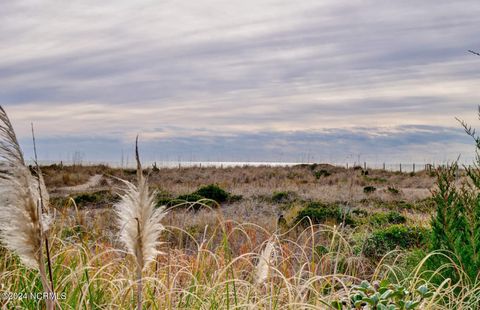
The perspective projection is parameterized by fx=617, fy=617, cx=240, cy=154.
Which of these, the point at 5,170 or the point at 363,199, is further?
the point at 363,199

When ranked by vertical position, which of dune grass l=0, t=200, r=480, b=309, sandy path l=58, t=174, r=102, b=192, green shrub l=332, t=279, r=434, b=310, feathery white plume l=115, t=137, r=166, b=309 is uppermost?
feathery white plume l=115, t=137, r=166, b=309

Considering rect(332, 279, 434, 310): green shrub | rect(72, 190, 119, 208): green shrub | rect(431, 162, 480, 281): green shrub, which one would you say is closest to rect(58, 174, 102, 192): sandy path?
rect(72, 190, 119, 208): green shrub

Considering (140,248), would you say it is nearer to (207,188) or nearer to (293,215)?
(293,215)

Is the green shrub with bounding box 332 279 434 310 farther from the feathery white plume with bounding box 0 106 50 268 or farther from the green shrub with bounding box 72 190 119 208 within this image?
the green shrub with bounding box 72 190 119 208

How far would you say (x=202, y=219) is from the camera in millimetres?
14992

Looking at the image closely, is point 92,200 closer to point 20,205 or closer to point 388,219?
point 388,219

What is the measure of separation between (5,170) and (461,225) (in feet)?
16.8

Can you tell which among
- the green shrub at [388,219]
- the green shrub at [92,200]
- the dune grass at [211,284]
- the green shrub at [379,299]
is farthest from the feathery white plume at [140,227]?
the green shrub at [92,200]

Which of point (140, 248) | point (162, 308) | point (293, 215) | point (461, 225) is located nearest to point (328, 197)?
point (293, 215)

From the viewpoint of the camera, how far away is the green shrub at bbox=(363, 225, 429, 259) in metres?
10.6

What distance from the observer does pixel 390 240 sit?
35.6 ft

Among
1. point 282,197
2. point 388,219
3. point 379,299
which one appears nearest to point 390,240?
point 388,219

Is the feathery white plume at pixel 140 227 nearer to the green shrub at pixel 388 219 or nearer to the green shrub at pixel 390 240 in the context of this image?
the green shrub at pixel 390 240

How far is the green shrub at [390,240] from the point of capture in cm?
1065
